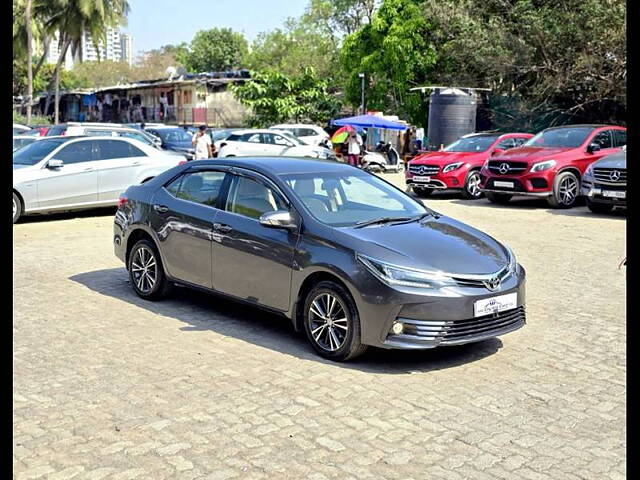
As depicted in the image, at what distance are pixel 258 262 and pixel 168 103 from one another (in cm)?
4851

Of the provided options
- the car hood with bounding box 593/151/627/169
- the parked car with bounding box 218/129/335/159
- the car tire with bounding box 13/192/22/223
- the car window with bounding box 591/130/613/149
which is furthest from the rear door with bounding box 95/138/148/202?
the parked car with bounding box 218/129/335/159

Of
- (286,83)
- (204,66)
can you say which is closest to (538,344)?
(286,83)

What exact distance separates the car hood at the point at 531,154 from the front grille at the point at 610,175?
183cm

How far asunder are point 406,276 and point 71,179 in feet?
33.1

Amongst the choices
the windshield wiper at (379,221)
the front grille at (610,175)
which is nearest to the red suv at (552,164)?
the front grille at (610,175)

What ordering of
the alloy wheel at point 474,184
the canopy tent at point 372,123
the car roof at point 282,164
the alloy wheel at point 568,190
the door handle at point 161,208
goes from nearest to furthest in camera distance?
1. the car roof at point 282,164
2. the door handle at point 161,208
3. the alloy wheel at point 568,190
4. the alloy wheel at point 474,184
5. the canopy tent at point 372,123

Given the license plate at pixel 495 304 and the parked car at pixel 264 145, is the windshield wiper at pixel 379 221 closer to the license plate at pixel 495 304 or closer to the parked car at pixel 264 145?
the license plate at pixel 495 304

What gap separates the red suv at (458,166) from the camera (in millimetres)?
18594

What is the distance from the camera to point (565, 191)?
16.7m

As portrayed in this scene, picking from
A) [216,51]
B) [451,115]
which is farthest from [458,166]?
[216,51]

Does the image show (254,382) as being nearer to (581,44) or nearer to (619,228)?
(619,228)

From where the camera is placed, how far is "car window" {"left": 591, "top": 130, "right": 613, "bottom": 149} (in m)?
17.2

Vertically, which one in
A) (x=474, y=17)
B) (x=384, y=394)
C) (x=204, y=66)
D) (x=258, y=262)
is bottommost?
(x=384, y=394)

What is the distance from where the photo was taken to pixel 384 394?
5512mm
